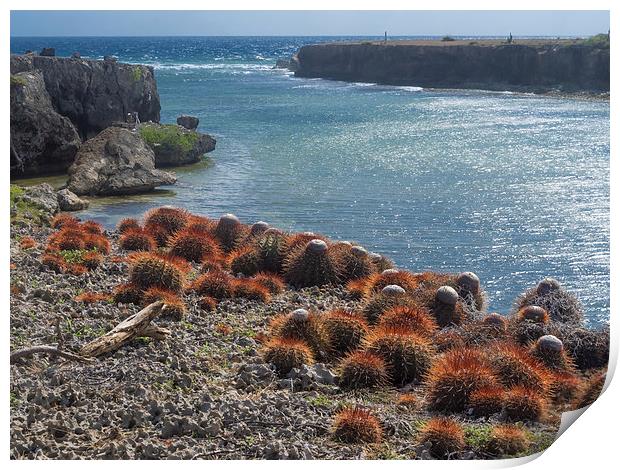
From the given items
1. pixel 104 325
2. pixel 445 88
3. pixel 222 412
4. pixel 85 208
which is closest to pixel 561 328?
pixel 222 412

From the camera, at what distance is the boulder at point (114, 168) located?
15203 mm

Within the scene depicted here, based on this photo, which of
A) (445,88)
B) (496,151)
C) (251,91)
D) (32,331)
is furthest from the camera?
(445,88)

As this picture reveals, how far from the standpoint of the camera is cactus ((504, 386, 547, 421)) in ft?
18.1

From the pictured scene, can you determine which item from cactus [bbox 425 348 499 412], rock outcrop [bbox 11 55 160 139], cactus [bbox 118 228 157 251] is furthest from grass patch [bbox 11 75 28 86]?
cactus [bbox 425 348 499 412]

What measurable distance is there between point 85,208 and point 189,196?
2269 mm

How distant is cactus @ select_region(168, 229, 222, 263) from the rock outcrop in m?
9.73

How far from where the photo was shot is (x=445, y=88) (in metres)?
42.1

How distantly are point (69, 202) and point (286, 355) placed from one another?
27.1 feet

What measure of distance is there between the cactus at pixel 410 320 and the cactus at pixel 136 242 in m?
3.86

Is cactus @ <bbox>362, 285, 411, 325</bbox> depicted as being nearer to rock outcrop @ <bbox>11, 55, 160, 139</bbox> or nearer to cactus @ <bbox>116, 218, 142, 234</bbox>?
cactus @ <bbox>116, 218, 142, 234</bbox>

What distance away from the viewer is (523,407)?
18.1ft

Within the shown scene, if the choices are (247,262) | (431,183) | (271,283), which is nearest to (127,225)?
(247,262)

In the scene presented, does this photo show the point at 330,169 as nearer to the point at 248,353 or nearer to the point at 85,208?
the point at 85,208

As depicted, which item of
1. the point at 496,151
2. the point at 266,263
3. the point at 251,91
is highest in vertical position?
the point at 251,91
